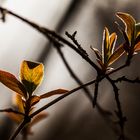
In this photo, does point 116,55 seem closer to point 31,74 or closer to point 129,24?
point 129,24

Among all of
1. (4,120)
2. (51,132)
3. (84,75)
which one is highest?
(84,75)

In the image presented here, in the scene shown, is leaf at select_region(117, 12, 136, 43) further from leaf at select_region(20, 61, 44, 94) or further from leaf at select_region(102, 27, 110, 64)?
leaf at select_region(20, 61, 44, 94)

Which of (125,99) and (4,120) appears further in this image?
(125,99)

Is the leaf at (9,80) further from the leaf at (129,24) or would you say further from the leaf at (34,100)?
the leaf at (129,24)

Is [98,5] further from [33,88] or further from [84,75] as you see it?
[33,88]

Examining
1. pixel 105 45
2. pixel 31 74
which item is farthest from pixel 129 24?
pixel 31 74

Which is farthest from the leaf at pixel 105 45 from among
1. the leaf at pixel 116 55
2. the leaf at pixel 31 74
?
the leaf at pixel 31 74

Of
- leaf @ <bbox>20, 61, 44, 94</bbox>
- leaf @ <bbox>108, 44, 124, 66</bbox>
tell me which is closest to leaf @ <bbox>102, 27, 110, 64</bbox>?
leaf @ <bbox>108, 44, 124, 66</bbox>

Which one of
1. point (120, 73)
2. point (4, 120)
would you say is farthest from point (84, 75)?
point (4, 120)
